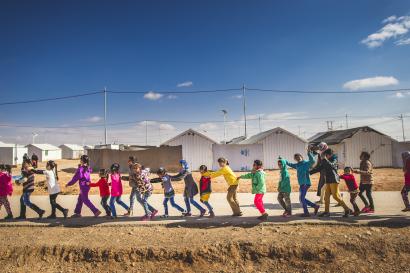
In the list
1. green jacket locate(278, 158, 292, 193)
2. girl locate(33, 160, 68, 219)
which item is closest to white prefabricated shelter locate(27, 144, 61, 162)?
girl locate(33, 160, 68, 219)

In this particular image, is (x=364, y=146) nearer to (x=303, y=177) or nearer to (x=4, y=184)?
(x=303, y=177)

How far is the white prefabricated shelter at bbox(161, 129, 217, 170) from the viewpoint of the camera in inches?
1036

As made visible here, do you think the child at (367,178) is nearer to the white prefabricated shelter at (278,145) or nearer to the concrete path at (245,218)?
the concrete path at (245,218)

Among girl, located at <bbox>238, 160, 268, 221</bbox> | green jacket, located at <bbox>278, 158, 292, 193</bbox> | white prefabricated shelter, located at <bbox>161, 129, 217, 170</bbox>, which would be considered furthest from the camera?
white prefabricated shelter, located at <bbox>161, 129, 217, 170</bbox>

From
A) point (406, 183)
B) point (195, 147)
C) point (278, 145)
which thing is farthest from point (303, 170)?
point (278, 145)

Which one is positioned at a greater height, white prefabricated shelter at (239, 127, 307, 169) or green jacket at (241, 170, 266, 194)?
white prefabricated shelter at (239, 127, 307, 169)

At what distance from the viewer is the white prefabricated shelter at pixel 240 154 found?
86.8 ft

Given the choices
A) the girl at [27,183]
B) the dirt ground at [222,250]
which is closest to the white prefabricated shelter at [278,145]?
the dirt ground at [222,250]

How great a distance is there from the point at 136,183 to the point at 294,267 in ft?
14.4

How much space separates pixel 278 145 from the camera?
26875 millimetres

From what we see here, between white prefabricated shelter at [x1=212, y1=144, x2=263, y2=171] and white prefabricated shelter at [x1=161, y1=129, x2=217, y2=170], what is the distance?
23.9 inches

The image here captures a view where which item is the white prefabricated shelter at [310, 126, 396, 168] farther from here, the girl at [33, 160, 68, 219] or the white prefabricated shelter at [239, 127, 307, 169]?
the girl at [33, 160, 68, 219]

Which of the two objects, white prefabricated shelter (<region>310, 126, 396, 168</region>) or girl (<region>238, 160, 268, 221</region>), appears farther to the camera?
white prefabricated shelter (<region>310, 126, 396, 168</region>)

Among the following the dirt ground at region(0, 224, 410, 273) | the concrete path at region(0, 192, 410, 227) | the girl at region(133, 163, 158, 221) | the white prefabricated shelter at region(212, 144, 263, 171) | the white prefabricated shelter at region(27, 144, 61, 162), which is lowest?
the dirt ground at region(0, 224, 410, 273)
